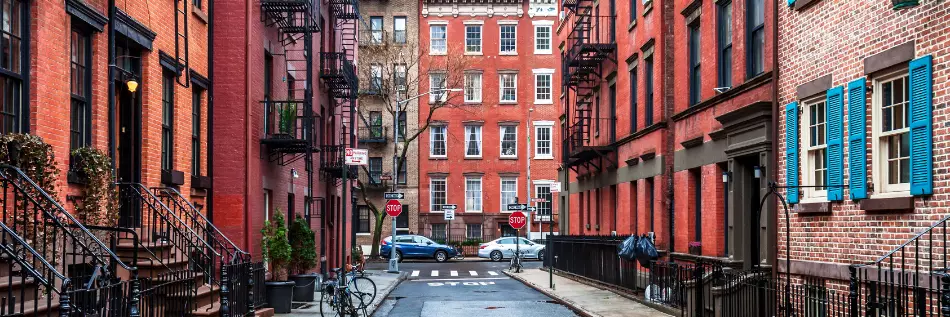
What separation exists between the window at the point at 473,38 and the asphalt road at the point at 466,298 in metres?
22.0

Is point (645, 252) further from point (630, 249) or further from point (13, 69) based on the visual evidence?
point (13, 69)

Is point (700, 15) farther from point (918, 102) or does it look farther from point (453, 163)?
point (453, 163)

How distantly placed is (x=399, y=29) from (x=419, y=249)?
14536 millimetres

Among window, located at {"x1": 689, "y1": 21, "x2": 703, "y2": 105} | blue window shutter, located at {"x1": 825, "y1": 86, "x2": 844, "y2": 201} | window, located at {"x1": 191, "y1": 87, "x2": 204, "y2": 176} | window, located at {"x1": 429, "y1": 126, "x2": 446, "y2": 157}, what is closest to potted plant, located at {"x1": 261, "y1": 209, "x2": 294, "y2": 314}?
window, located at {"x1": 191, "y1": 87, "x2": 204, "y2": 176}

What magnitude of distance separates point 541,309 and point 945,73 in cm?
1174

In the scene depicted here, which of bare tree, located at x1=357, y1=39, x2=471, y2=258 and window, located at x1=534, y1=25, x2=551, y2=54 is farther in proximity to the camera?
window, located at x1=534, y1=25, x2=551, y2=54

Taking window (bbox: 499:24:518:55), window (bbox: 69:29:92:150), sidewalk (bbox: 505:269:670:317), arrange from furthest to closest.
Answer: window (bbox: 499:24:518:55)
sidewalk (bbox: 505:269:670:317)
window (bbox: 69:29:92:150)

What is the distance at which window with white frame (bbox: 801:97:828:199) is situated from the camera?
14695mm

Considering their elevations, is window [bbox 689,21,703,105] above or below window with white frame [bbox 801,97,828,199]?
above

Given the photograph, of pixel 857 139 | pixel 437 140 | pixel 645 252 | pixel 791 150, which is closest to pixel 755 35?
pixel 791 150

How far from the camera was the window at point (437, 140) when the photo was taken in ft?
194

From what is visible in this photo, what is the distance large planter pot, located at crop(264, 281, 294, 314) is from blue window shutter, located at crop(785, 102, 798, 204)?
8.86m

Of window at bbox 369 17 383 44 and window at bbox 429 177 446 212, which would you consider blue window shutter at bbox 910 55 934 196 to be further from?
window at bbox 429 177 446 212

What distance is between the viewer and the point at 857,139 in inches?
518
